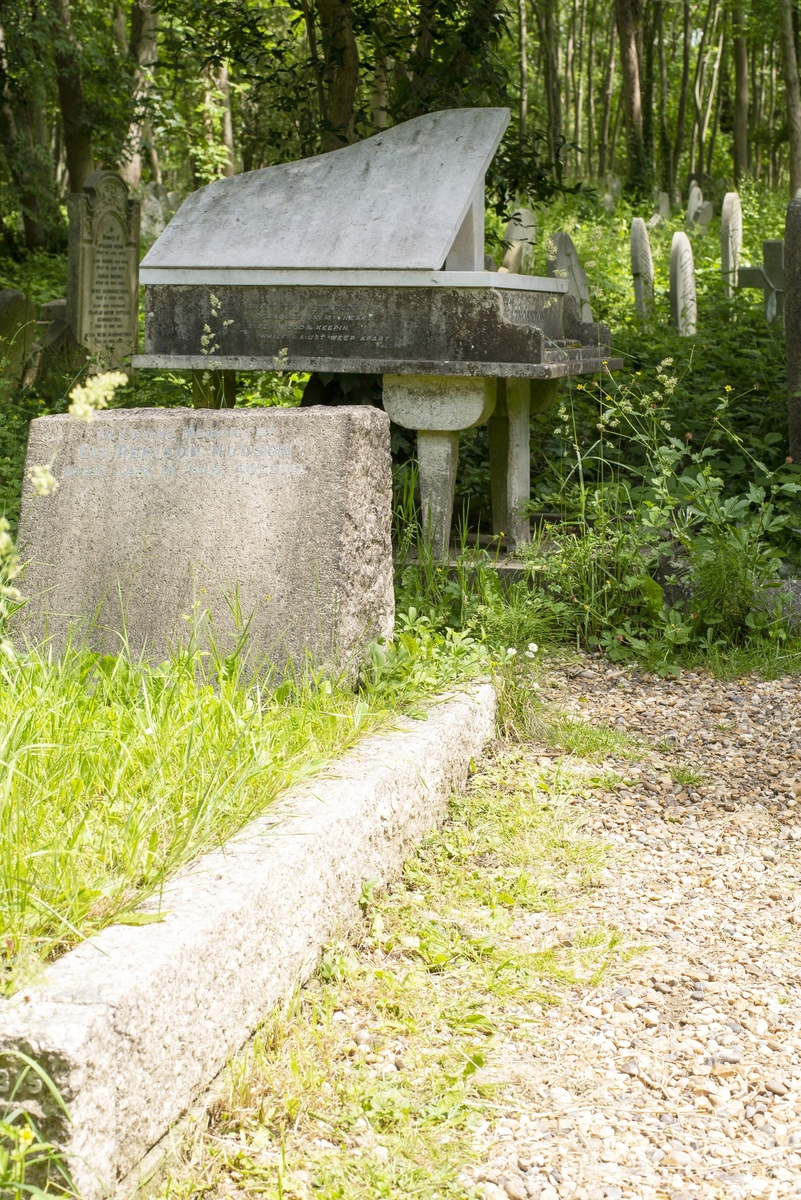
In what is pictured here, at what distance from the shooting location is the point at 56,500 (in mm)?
3570

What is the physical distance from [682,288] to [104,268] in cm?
528

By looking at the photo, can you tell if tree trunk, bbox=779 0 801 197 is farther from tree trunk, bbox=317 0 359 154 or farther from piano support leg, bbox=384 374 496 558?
piano support leg, bbox=384 374 496 558

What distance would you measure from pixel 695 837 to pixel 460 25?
19.6 feet

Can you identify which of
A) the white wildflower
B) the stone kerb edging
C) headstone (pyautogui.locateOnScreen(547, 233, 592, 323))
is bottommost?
the stone kerb edging

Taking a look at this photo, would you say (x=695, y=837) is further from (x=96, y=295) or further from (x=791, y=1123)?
(x=96, y=295)

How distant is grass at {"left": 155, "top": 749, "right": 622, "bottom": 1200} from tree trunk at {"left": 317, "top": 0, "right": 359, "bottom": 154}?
203 inches

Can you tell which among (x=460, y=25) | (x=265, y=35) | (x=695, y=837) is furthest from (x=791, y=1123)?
(x=265, y=35)

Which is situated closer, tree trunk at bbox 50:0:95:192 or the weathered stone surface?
the weathered stone surface

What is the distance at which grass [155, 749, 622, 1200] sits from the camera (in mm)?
1944

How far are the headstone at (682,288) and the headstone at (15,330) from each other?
5523 millimetres

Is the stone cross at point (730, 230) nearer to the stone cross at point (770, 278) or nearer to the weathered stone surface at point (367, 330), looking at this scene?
the stone cross at point (770, 278)

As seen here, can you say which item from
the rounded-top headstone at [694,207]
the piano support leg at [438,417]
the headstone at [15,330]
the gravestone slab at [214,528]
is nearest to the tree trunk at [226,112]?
the rounded-top headstone at [694,207]

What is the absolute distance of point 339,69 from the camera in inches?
282

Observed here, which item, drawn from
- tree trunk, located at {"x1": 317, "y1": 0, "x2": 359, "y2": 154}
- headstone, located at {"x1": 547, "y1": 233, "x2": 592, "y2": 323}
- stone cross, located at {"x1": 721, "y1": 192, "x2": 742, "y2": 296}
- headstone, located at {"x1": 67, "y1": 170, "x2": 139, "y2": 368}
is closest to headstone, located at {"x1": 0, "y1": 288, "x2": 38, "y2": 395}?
headstone, located at {"x1": 67, "y1": 170, "x2": 139, "y2": 368}
